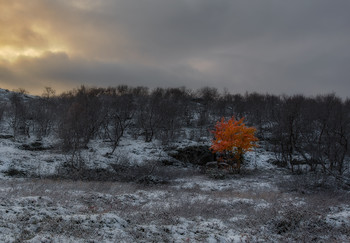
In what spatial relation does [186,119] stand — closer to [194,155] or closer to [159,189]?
[194,155]

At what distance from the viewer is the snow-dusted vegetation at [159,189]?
743 centimetres

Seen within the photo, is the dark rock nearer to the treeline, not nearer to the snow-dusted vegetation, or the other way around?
the snow-dusted vegetation

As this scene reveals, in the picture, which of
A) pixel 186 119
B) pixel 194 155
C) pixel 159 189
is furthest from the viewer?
pixel 186 119

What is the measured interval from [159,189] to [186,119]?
5331 centimetres

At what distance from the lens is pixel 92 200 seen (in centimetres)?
1175

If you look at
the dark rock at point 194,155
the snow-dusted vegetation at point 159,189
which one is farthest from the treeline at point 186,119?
the dark rock at point 194,155

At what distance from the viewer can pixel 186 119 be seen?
71562 mm

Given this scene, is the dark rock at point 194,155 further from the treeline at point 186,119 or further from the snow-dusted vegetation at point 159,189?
the treeline at point 186,119

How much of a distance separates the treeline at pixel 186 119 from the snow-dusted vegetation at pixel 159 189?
0.38m

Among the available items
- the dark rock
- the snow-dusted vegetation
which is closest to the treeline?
the snow-dusted vegetation

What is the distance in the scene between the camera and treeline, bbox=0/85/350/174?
107 ft

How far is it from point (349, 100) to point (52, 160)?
6547 centimetres

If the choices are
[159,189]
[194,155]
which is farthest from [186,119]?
[159,189]

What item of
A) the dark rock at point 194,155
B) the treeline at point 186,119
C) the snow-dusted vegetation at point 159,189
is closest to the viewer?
the snow-dusted vegetation at point 159,189
